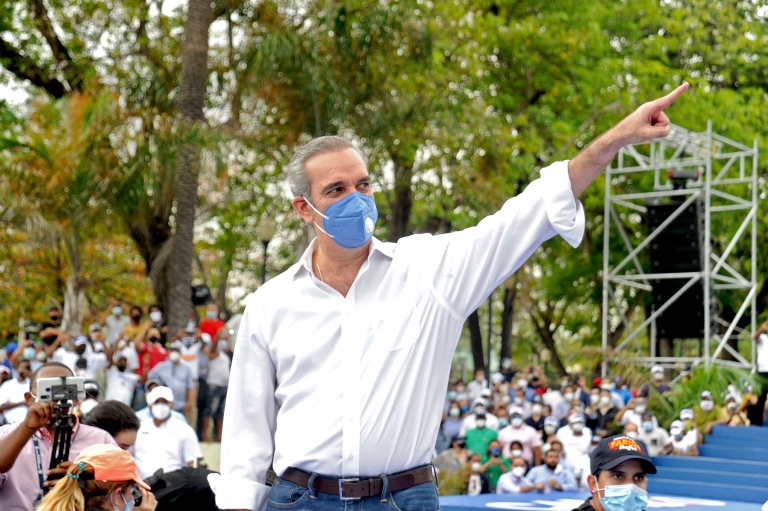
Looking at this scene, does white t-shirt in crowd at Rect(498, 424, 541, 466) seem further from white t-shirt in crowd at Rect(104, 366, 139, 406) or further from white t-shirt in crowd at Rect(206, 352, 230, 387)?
white t-shirt in crowd at Rect(104, 366, 139, 406)

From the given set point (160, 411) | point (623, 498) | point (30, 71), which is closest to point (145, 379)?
point (160, 411)

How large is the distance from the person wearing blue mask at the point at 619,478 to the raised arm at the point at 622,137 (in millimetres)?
2578

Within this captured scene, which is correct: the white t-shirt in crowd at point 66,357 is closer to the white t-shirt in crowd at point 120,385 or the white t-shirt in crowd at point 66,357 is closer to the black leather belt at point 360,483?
the white t-shirt in crowd at point 120,385

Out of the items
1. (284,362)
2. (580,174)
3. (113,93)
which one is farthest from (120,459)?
(113,93)

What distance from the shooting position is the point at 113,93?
1602 centimetres

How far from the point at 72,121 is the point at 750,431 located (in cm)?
1147

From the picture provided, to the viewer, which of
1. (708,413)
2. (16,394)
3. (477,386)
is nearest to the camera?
(16,394)

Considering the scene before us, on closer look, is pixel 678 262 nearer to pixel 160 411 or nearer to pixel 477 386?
pixel 477 386

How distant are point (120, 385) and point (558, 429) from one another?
734 cm

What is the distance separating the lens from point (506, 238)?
2.79 meters

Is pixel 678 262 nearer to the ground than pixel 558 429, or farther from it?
farther from it

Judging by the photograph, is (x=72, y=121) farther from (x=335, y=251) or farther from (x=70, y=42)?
(x=335, y=251)

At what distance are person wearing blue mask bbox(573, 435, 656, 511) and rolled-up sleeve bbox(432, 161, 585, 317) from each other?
2.35 metres

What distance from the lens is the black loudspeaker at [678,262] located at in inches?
752
